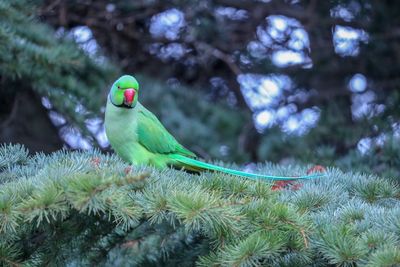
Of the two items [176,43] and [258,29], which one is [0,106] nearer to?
[176,43]

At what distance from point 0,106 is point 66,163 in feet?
8.15

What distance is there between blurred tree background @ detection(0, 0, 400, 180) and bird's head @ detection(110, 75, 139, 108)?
104cm

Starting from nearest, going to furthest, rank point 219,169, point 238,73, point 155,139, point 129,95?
point 219,169 < point 129,95 < point 155,139 < point 238,73

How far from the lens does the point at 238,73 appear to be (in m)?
4.78

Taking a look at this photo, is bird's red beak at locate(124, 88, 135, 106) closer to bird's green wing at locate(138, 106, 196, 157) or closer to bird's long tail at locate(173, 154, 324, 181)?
bird's green wing at locate(138, 106, 196, 157)

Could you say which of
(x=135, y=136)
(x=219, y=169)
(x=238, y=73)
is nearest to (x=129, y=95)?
(x=135, y=136)

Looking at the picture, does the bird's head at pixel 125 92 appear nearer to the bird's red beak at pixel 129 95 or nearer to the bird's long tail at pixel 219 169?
the bird's red beak at pixel 129 95

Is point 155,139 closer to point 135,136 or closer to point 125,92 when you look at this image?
point 135,136

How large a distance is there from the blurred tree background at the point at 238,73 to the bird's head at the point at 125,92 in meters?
1.04

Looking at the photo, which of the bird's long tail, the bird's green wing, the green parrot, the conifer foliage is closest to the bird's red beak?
the green parrot

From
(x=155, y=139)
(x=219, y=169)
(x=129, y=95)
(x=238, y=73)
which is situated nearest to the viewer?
(x=219, y=169)

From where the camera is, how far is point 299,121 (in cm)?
469

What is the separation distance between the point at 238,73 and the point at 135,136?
1879 millimetres

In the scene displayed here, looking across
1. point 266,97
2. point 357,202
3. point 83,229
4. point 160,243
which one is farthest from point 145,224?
point 266,97
